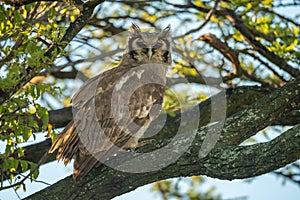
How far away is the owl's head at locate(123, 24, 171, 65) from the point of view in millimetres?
6336

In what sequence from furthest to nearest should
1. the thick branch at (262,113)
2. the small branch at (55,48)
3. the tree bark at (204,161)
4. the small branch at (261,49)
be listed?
the small branch at (261,49)
the small branch at (55,48)
the thick branch at (262,113)
the tree bark at (204,161)

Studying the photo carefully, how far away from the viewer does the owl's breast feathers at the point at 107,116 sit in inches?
189

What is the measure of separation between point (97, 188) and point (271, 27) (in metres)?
3.94

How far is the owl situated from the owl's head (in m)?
0.15

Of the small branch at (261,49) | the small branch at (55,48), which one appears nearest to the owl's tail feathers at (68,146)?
the small branch at (55,48)

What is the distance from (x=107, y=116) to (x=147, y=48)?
1.40 m

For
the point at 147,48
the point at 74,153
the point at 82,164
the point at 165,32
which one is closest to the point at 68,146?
the point at 74,153

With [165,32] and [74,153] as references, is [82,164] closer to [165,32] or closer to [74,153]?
[74,153]

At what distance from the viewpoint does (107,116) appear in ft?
16.9

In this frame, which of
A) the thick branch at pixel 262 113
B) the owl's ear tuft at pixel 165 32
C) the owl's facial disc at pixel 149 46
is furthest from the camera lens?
the owl's ear tuft at pixel 165 32

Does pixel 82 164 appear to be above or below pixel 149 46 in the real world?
below

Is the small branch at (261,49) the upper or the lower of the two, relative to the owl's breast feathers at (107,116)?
upper

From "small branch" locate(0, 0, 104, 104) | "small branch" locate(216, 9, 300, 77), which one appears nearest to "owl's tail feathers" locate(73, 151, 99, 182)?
"small branch" locate(0, 0, 104, 104)

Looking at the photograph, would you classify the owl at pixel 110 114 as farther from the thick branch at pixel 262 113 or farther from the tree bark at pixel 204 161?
the thick branch at pixel 262 113
